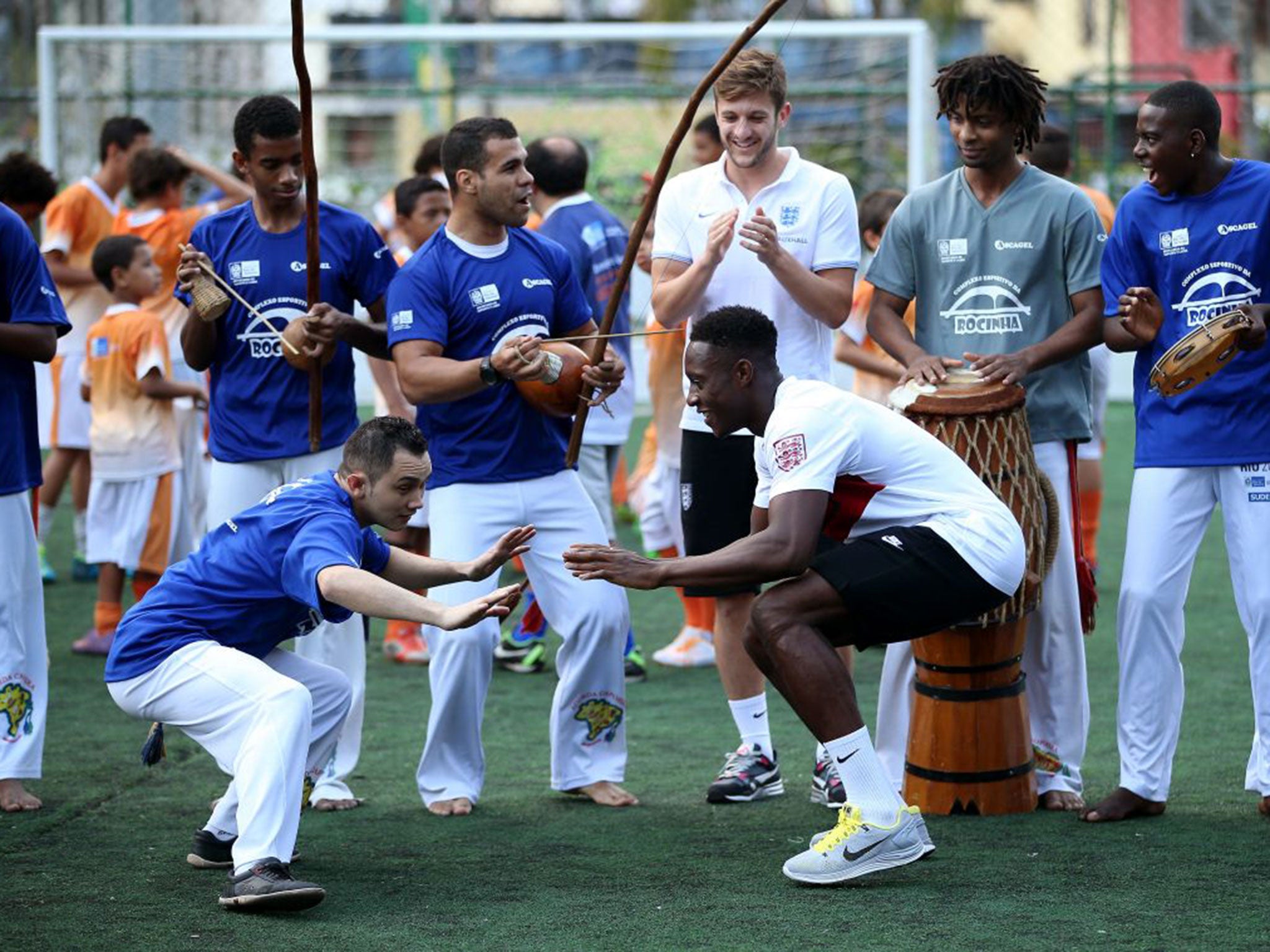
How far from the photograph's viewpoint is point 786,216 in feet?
20.4

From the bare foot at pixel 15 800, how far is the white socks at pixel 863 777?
262 cm

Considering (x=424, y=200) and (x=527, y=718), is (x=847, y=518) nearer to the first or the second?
(x=527, y=718)

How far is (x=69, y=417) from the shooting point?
33.2ft

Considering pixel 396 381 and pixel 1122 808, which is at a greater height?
pixel 396 381

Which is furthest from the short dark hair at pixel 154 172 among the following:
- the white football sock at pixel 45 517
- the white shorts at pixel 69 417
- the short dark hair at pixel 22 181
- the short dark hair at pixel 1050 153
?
the short dark hair at pixel 1050 153

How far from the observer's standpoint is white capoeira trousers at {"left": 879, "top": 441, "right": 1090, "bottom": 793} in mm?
6027

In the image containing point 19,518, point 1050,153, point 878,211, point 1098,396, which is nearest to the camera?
point 19,518

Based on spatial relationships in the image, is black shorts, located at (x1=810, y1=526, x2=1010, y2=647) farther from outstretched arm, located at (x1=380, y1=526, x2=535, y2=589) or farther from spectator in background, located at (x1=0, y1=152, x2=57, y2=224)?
spectator in background, located at (x1=0, y1=152, x2=57, y2=224)

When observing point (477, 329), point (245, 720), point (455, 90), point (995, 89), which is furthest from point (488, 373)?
point (455, 90)

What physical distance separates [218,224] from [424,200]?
2327mm

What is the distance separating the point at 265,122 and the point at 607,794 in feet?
8.07

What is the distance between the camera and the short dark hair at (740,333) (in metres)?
5.27

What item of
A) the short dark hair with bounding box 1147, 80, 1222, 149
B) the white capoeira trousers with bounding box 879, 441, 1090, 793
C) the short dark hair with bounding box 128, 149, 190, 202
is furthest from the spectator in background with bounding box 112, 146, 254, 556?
the short dark hair with bounding box 1147, 80, 1222, 149

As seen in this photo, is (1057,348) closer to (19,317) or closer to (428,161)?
(19,317)
